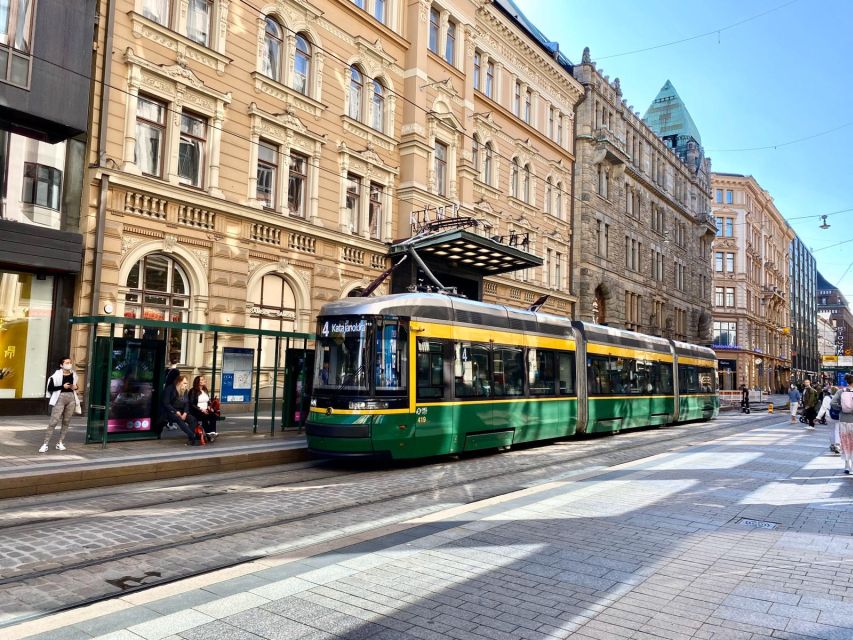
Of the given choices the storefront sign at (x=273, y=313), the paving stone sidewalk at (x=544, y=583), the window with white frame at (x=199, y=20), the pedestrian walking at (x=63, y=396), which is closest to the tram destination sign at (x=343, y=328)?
the paving stone sidewalk at (x=544, y=583)

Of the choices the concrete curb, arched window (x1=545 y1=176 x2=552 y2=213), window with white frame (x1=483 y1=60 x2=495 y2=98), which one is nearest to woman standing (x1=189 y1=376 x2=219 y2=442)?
the concrete curb

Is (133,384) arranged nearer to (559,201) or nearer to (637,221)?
(559,201)

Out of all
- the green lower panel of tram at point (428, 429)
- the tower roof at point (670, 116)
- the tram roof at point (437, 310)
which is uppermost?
the tower roof at point (670, 116)

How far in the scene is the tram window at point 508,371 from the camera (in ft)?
45.3

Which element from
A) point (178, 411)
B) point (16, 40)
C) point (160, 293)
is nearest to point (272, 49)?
point (16, 40)

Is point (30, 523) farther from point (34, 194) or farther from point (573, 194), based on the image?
point (573, 194)

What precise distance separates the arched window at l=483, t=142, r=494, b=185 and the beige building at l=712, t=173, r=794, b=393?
150 ft

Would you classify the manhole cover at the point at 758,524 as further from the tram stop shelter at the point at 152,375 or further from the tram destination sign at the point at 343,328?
the tram stop shelter at the point at 152,375

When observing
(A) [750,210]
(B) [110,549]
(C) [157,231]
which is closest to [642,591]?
(B) [110,549]

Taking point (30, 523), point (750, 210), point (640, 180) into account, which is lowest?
point (30, 523)

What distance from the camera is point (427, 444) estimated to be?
11.9 metres

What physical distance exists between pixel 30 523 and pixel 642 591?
256 inches

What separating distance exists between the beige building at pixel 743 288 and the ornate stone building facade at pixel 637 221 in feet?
32.6

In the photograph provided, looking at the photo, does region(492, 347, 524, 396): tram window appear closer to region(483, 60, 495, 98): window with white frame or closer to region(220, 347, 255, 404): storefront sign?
region(220, 347, 255, 404): storefront sign
